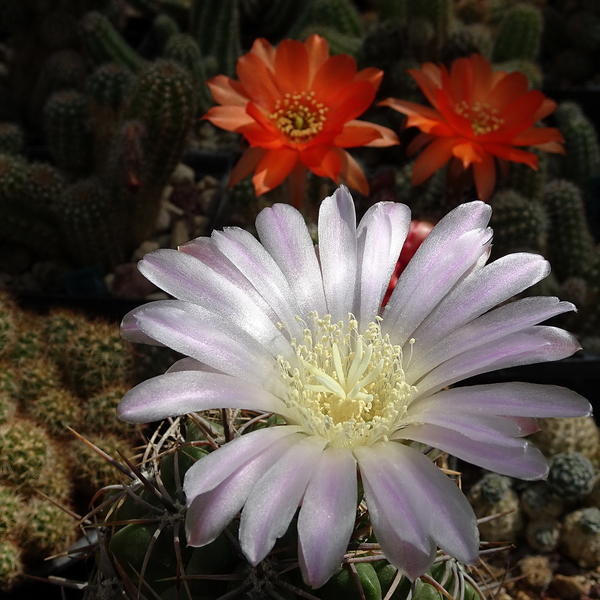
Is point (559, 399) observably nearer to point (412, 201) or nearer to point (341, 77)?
point (341, 77)

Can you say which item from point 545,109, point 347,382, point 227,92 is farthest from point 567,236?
point 347,382

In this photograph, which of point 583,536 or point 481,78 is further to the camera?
point 481,78

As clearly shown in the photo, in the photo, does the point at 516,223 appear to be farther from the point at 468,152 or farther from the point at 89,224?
the point at 89,224

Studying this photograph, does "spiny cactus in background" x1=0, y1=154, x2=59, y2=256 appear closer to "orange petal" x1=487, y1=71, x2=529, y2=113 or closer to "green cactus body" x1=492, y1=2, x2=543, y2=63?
"orange petal" x1=487, y1=71, x2=529, y2=113

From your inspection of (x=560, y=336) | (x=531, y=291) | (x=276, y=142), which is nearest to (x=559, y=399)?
(x=560, y=336)

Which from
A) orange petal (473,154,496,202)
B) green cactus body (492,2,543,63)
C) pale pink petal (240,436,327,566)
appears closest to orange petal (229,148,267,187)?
orange petal (473,154,496,202)

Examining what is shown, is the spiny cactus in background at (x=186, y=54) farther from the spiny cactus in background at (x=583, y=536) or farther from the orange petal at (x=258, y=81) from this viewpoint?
the spiny cactus in background at (x=583, y=536)

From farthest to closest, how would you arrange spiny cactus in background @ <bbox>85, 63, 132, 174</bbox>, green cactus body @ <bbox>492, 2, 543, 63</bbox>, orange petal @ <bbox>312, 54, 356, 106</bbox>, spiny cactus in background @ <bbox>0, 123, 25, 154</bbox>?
green cactus body @ <bbox>492, 2, 543, 63</bbox> < spiny cactus in background @ <bbox>0, 123, 25, 154</bbox> < spiny cactus in background @ <bbox>85, 63, 132, 174</bbox> < orange petal @ <bbox>312, 54, 356, 106</bbox>

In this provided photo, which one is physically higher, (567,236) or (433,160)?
(433,160)
